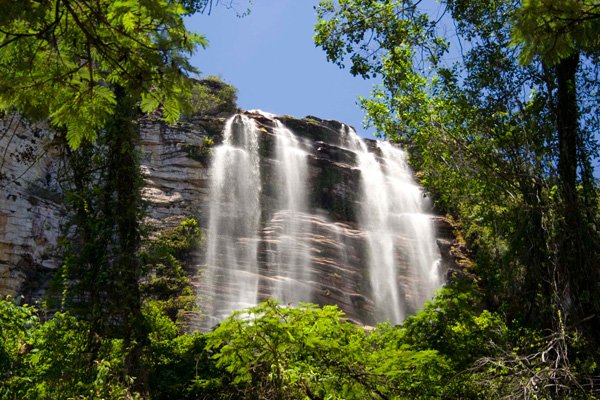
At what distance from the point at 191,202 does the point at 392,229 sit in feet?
28.0

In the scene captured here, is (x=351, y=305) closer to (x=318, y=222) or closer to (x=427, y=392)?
(x=318, y=222)

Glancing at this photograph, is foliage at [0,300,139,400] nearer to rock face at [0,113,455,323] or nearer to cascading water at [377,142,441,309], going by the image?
rock face at [0,113,455,323]

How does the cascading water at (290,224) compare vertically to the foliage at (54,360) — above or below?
above

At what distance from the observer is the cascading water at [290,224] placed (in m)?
19.9

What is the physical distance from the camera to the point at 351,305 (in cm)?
1984

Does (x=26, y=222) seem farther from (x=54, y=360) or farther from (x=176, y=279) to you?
(x=54, y=360)

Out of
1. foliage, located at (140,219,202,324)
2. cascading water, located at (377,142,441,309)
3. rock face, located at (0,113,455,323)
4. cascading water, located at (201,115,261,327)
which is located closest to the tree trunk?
rock face, located at (0,113,455,323)

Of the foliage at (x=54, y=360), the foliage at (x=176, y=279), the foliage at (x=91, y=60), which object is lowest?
the foliage at (x=54, y=360)

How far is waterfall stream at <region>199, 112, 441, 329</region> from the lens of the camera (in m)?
19.9

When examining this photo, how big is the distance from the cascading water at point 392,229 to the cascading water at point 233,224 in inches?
184

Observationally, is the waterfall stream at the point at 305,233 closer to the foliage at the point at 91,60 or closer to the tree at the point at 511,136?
the tree at the point at 511,136

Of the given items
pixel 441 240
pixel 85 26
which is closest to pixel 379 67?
pixel 85 26

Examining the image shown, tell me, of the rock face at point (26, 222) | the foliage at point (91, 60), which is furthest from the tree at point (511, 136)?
the rock face at point (26, 222)

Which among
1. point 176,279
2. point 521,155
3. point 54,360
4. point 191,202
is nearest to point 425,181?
point 521,155
